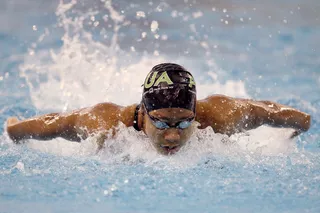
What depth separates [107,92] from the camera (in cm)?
667

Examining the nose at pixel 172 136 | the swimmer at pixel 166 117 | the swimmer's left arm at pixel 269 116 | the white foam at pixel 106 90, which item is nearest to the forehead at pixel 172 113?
the swimmer at pixel 166 117

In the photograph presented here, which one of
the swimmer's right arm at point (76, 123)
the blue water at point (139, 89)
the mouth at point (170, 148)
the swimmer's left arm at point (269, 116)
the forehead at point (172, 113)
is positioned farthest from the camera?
the swimmer's left arm at point (269, 116)

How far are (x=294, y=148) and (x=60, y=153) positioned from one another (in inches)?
95.3

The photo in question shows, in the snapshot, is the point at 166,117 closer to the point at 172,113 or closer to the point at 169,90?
the point at 172,113

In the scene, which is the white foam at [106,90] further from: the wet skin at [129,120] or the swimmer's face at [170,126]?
the swimmer's face at [170,126]

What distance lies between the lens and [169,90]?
3.95 meters

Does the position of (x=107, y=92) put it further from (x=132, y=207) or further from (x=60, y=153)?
(x=132, y=207)

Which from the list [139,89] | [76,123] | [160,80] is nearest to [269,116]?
[160,80]

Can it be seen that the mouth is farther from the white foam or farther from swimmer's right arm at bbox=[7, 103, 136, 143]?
swimmer's right arm at bbox=[7, 103, 136, 143]

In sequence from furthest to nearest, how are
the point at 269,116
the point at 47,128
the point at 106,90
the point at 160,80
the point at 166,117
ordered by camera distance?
the point at 106,90 → the point at 269,116 → the point at 47,128 → the point at 160,80 → the point at 166,117

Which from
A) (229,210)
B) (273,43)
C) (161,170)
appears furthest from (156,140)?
(273,43)

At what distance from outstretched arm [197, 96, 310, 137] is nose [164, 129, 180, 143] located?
559mm

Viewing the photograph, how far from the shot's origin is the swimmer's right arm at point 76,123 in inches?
171

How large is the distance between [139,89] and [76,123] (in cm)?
245
